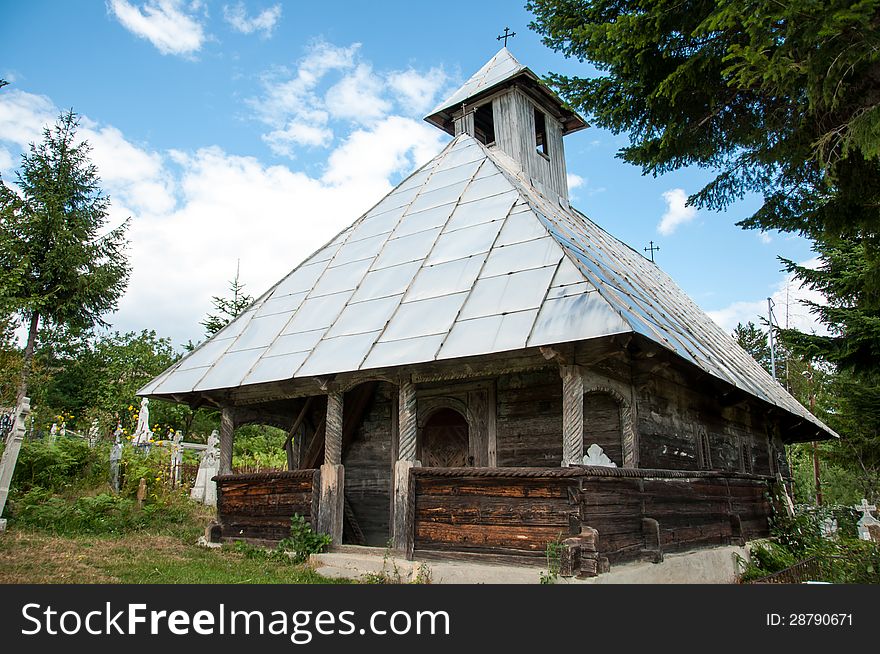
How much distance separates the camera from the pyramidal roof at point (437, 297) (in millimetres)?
7355

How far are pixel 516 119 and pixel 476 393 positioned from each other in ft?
25.5

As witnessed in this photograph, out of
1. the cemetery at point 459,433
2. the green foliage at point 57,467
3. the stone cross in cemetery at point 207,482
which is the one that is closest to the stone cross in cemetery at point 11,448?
the cemetery at point 459,433

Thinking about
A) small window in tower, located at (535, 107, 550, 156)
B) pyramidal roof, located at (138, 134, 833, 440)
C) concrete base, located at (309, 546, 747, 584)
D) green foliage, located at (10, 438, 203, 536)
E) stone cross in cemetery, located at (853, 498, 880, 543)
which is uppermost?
small window in tower, located at (535, 107, 550, 156)

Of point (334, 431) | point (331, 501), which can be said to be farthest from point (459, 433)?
point (331, 501)

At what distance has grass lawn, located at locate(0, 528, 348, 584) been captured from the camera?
7059mm

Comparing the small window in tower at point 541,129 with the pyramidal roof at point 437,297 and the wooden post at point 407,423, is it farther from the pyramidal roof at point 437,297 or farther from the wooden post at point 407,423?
the wooden post at point 407,423

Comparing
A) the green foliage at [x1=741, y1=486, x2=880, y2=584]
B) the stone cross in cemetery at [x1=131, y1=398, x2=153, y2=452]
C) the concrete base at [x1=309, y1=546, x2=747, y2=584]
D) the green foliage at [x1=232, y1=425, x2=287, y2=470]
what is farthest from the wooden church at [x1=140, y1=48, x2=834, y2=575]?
the green foliage at [x1=232, y1=425, x2=287, y2=470]

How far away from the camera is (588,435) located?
909 cm

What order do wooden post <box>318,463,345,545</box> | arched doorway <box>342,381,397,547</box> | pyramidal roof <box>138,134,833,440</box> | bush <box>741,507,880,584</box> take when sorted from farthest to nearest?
arched doorway <box>342,381,397,547</box> < bush <box>741,507,880,584</box> < wooden post <box>318,463,345,545</box> < pyramidal roof <box>138,134,833,440</box>

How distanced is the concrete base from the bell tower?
826 cm

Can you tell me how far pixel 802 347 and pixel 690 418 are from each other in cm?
444

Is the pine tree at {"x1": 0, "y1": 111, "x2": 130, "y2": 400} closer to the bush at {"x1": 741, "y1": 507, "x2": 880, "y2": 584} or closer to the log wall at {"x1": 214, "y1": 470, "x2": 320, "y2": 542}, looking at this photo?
the log wall at {"x1": 214, "y1": 470, "x2": 320, "y2": 542}

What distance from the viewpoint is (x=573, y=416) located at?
7047mm

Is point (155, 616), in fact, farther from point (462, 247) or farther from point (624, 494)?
point (462, 247)
